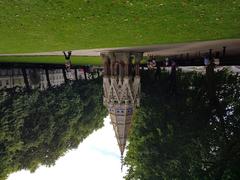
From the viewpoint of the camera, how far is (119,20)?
21609mm

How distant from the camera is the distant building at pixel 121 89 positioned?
44.2 meters

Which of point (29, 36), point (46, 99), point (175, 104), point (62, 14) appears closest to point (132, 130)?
point (175, 104)

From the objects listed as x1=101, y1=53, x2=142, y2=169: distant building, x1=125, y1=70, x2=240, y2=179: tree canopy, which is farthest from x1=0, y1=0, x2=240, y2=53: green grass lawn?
x1=101, y1=53, x2=142, y2=169: distant building

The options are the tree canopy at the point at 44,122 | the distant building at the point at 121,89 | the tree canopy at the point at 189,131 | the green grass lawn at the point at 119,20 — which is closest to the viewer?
the green grass lawn at the point at 119,20

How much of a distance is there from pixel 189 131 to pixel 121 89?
12.6 metres

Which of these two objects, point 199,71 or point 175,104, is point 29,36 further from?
point 199,71

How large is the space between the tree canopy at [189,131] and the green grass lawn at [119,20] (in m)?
7.98

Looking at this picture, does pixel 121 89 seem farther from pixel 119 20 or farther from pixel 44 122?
pixel 119 20

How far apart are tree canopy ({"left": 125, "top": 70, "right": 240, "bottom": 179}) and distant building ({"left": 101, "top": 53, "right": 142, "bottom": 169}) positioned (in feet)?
4.20

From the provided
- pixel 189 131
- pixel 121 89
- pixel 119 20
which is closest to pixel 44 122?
pixel 121 89

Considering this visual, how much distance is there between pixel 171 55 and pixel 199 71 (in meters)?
4.96

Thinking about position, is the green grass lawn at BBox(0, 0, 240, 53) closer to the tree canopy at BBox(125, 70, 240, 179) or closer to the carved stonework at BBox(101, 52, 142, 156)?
the tree canopy at BBox(125, 70, 240, 179)

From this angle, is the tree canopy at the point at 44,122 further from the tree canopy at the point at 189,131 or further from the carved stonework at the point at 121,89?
the tree canopy at the point at 189,131

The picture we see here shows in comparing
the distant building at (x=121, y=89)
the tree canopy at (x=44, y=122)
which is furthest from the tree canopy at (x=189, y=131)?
the tree canopy at (x=44, y=122)
